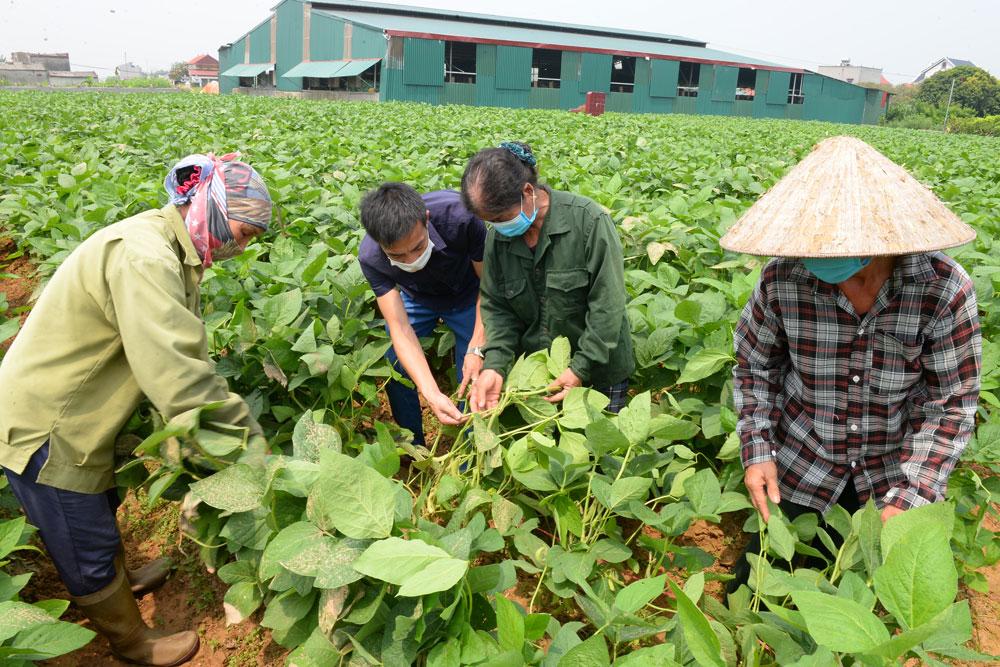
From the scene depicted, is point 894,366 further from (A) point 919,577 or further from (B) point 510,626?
(B) point 510,626

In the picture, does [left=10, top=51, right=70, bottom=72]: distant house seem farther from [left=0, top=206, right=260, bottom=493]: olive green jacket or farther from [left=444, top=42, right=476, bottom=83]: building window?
[left=0, top=206, right=260, bottom=493]: olive green jacket

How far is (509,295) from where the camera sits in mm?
2783

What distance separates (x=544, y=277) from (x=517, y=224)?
1.05ft

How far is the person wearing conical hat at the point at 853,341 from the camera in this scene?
1531mm

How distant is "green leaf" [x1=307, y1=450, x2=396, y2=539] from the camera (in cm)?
142

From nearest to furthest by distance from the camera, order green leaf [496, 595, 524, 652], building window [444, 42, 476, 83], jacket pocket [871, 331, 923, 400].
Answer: green leaf [496, 595, 524, 652], jacket pocket [871, 331, 923, 400], building window [444, 42, 476, 83]

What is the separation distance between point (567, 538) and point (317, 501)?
2.91ft

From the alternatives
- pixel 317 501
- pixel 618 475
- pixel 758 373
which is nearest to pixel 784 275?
pixel 758 373

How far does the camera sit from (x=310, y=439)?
1762mm

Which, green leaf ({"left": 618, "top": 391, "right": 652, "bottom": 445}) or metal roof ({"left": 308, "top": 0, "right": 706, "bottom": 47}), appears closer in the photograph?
green leaf ({"left": 618, "top": 391, "right": 652, "bottom": 445})

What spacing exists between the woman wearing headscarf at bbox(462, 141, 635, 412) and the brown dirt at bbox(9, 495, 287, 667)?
115 cm

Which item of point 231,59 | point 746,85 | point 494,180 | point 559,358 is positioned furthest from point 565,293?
point 231,59

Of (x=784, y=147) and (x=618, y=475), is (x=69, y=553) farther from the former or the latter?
(x=784, y=147)

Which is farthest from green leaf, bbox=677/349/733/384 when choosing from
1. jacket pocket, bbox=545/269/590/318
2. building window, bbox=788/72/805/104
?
building window, bbox=788/72/805/104
